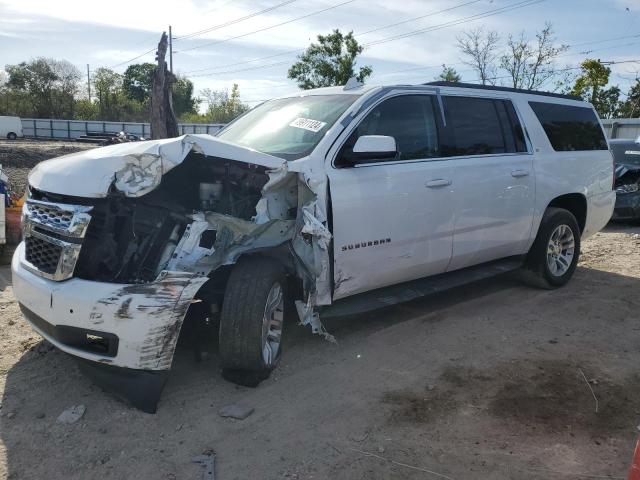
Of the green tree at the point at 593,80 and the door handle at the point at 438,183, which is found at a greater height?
the green tree at the point at 593,80

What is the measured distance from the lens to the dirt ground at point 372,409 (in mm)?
2912

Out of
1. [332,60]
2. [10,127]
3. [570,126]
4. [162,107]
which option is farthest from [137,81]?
[570,126]

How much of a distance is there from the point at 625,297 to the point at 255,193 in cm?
431

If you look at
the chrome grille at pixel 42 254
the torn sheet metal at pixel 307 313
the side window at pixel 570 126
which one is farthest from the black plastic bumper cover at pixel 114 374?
the side window at pixel 570 126

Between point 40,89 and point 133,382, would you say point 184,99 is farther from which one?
point 133,382

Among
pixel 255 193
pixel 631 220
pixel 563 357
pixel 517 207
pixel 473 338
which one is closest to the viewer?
pixel 255 193

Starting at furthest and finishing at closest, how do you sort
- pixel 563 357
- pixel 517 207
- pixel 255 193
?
1. pixel 517 207
2. pixel 563 357
3. pixel 255 193

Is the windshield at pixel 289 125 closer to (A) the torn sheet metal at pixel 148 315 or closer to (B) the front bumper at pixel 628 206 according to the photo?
(A) the torn sheet metal at pixel 148 315

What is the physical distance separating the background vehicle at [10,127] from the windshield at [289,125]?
4810 centimetres

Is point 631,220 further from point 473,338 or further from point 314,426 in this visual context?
point 314,426

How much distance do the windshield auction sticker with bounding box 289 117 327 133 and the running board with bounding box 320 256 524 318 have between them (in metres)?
1.32

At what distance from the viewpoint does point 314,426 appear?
3285 mm

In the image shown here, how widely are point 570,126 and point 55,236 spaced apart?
531 cm

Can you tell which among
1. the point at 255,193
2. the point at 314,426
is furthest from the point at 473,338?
the point at 255,193
